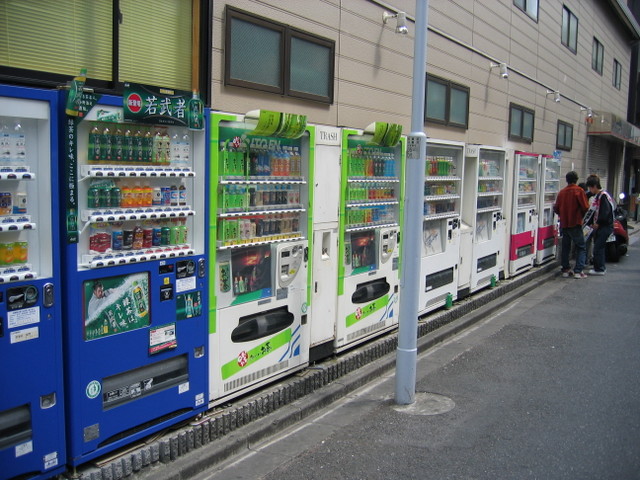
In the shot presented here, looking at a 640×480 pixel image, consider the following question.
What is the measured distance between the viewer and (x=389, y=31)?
798 cm

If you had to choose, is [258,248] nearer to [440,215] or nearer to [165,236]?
[165,236]

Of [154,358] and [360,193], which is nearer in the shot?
[154,358]

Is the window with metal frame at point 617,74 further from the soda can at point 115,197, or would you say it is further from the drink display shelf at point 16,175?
the drink display shelf at point 16,175

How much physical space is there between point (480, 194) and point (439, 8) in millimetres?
3055

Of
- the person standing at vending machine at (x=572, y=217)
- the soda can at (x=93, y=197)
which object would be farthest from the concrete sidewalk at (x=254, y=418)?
the person standing at vending machine at (x=572, y=217)

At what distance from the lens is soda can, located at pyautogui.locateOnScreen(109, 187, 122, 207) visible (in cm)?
405

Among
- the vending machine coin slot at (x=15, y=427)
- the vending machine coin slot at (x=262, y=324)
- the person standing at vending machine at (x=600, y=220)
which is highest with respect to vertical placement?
the person standing at vending machine at (x=600, y=220)

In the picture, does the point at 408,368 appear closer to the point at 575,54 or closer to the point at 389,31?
the point at 389,31

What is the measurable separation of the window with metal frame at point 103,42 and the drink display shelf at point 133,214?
969 millimetres

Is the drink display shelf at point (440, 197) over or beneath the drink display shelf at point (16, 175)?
beneath

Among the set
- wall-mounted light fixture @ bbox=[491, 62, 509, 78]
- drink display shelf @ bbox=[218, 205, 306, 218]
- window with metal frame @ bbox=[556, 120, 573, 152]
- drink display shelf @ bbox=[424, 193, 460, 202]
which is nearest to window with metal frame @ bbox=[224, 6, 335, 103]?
drink display shelf @ bbox=[218, 205, 306, 218]

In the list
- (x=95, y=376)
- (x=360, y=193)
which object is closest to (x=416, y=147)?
(x=360, y=193)

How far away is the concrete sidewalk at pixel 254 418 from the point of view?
13.6 ft

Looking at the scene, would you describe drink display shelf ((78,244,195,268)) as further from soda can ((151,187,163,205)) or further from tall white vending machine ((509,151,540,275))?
tall white vending machine ((509,151,540,275))
